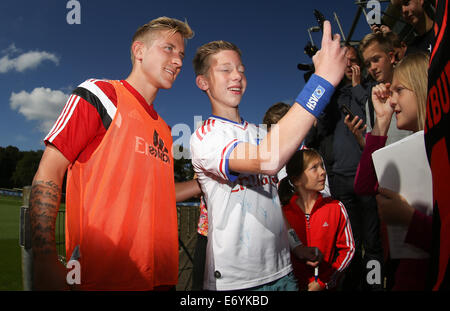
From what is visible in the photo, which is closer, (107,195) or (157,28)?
(107,195)

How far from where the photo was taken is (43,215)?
45.1 inches

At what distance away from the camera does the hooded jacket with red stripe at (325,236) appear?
7.38 feet

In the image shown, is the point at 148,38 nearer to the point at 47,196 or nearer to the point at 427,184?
the point at 47,196

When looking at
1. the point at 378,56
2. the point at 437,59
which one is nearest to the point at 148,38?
the point at 437,59

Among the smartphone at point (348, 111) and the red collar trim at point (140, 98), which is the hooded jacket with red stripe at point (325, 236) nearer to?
the smartphone at point (348, 111)

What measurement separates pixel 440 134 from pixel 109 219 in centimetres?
121

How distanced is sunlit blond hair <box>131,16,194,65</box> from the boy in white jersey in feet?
0.96

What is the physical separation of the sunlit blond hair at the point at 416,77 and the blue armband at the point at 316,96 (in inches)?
20.4

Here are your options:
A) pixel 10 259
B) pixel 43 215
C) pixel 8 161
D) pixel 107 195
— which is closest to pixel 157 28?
pixel 107 195

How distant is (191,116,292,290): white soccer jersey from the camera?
55.5 inches

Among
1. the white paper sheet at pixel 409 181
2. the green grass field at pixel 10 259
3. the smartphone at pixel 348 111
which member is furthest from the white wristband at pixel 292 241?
the green grass field at pixel 10 259

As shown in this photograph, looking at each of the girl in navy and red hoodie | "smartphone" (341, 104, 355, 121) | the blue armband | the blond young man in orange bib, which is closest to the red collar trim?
the blond young man in orange bib

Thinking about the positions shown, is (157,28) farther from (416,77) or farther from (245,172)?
(416,77)

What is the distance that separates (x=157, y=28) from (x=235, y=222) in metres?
1.18
